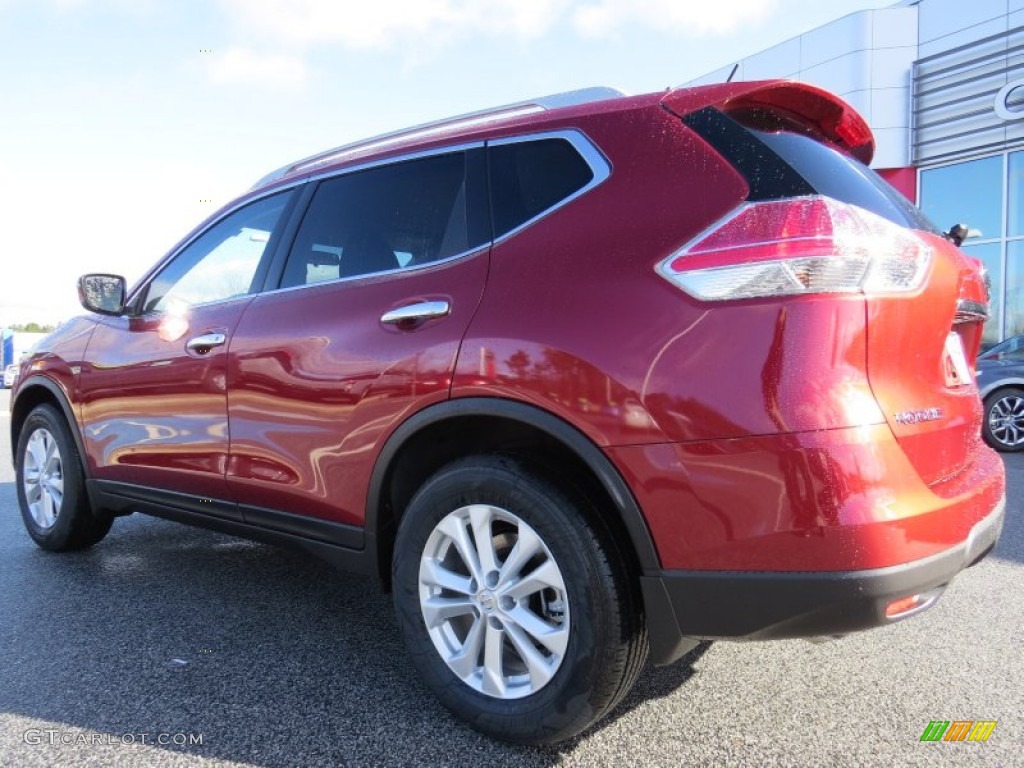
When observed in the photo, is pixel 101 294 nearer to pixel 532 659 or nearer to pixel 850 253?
pixel 532 659

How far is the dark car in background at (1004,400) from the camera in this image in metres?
8.33

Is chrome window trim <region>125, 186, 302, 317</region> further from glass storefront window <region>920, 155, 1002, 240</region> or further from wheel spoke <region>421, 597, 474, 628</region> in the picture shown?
glass storefront window <region>920, 155, 1002, 240</region>

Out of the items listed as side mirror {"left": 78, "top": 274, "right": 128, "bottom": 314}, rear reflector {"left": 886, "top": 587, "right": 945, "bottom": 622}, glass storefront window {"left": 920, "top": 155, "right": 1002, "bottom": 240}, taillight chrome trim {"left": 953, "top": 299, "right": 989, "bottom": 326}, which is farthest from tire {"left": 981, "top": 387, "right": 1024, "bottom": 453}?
side mirror {"left": 78, "top": 274, "right": 128, "bottom": 314}

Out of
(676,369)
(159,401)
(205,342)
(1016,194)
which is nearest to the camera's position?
(676,369)

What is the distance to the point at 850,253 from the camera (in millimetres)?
1733

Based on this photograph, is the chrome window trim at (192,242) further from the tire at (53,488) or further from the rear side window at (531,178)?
the rear side window at (531,178)

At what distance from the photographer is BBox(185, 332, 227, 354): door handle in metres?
2.95

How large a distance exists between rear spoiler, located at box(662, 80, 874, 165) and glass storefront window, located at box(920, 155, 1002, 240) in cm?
1400

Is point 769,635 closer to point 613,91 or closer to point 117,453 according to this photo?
point 613,91

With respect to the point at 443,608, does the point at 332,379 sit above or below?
above

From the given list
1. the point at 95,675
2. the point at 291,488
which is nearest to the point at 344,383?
the point at 291,488

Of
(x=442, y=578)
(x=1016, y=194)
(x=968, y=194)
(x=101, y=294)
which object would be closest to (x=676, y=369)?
(x=442, y=578)

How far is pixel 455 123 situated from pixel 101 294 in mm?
2149

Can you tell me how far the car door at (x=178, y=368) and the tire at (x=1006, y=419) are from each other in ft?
27.0
